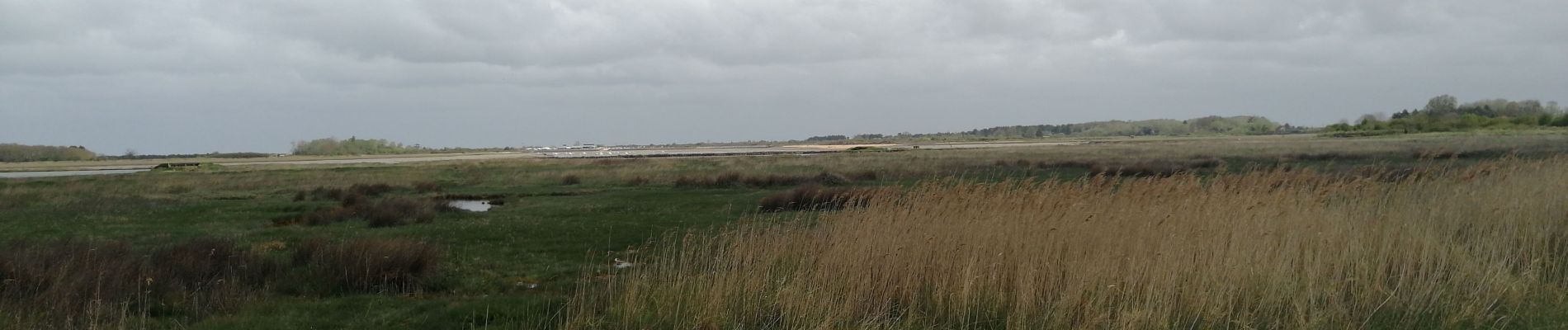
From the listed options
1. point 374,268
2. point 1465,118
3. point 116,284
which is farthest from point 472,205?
point 1465,118

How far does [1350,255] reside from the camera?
8.26 m

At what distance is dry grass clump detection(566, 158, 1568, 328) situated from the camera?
7074 millimetres

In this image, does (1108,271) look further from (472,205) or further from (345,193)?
(345,193)

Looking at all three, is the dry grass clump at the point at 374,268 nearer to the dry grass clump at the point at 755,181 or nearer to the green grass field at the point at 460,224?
the green grass field at the point at 460,224

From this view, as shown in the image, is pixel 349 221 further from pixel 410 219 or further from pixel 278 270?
pixel 278 270

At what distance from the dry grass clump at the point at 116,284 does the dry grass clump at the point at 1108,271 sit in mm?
3819

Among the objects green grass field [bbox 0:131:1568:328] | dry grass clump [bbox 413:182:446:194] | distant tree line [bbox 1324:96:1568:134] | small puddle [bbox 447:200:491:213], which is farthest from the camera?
distant tree line [bbox 1324:96:1568:134]

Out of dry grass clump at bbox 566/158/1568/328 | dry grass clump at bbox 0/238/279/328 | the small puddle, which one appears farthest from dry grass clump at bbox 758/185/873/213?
dry grass clump at bbox 566/158/1568/328

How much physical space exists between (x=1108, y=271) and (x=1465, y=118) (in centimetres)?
12958

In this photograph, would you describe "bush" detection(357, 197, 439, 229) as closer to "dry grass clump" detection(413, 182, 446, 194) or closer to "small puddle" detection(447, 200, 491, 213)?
"small puddle" detection(447, 200, 491, 213)

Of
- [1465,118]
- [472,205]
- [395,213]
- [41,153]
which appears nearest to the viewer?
[395,213]

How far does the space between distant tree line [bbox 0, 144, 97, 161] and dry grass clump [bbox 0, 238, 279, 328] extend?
16057 centimetres

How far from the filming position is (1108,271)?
7414 millimetres

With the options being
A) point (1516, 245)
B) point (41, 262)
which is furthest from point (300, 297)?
point (1516, 245)
